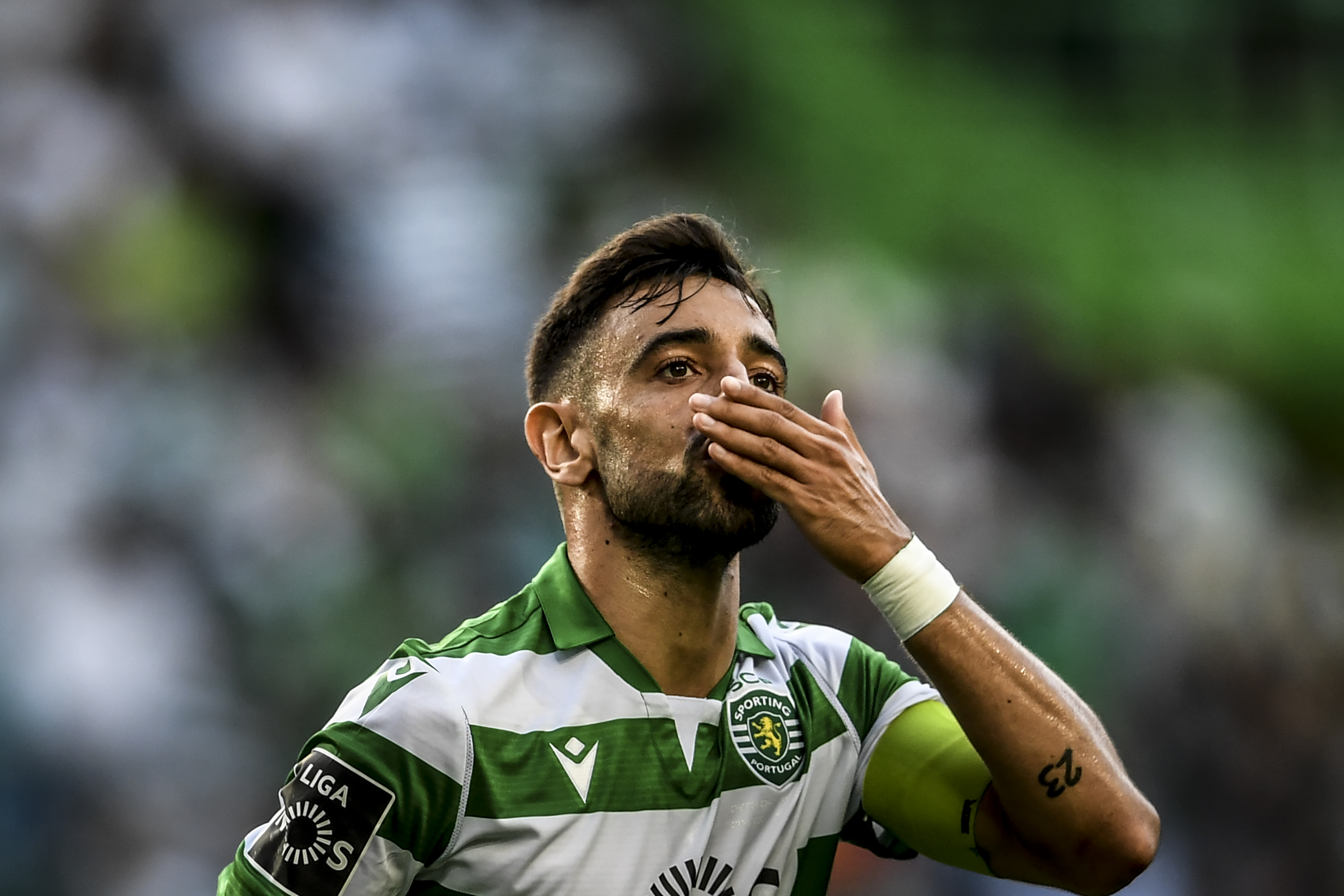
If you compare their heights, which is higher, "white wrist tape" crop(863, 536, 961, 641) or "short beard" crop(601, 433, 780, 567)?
"short beard" crop(601, 433, 780, 567)

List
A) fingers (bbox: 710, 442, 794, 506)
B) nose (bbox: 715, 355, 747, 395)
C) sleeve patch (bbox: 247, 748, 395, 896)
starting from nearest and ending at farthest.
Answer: sleeve patch (bbox: 247, 748, 395, 896)
fingers (bbox: 710, 442, 794, 506)
nose (bbox: 715, 355, 747, 395)

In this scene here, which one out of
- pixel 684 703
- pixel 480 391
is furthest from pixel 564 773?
pixel 480 391

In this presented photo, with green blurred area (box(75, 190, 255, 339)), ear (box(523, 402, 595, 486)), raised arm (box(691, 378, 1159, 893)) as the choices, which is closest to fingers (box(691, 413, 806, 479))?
raised arm (box(691, 378, 1159, 893))

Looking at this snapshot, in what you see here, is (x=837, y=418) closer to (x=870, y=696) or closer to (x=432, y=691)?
(x=870, y=696)

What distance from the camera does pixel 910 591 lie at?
251 centimetres

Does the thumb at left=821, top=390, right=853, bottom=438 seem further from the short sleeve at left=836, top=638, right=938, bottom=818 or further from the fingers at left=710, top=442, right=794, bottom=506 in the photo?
the short sleeve at left=836, top=638, right=938, bottom=818

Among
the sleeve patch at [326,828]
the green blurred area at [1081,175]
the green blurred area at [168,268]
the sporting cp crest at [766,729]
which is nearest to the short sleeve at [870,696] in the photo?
the sporting cp crest at [766,729]

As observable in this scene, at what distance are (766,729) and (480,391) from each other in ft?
17.9

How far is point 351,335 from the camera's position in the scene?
321 inches

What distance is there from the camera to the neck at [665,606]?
280 centimetres

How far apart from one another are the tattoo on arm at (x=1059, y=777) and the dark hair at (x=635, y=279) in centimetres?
112

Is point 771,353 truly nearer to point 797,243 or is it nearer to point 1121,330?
point 797,243

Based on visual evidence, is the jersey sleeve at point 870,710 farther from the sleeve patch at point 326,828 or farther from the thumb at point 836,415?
the sleeve patch at point 326,828

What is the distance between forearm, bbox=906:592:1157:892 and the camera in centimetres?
249
